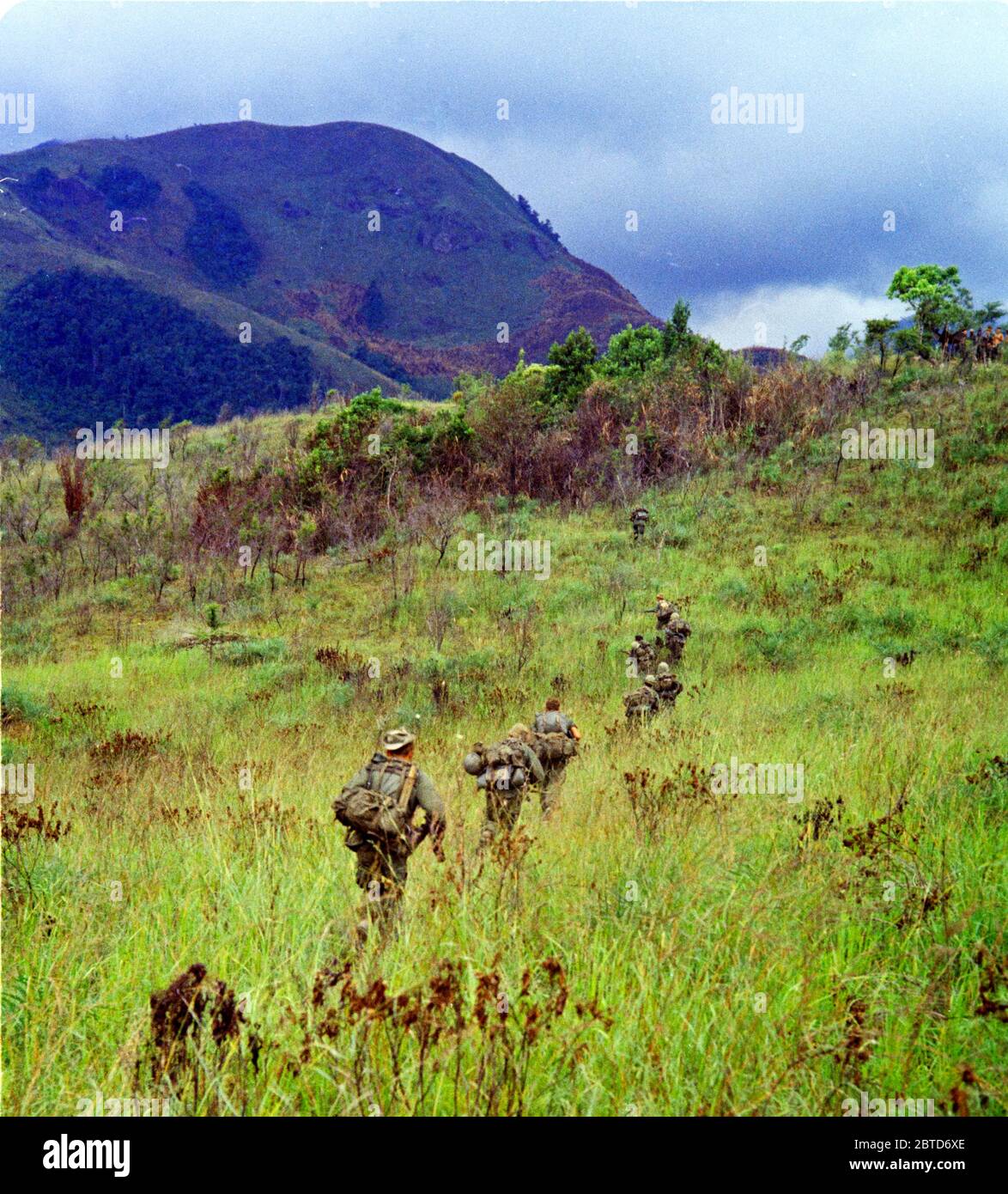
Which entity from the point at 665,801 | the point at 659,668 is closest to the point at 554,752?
the point at 665,801

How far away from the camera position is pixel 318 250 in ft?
403

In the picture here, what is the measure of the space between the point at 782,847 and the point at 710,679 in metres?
7.27

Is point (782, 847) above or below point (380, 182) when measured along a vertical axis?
below

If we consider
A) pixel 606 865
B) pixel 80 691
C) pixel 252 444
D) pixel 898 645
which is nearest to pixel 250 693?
pixel 80 691

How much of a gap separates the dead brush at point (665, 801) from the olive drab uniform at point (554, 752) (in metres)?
0.91

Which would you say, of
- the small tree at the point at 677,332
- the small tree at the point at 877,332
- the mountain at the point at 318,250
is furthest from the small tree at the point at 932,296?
the mountain at the point at 318,250

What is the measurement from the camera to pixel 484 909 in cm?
346
